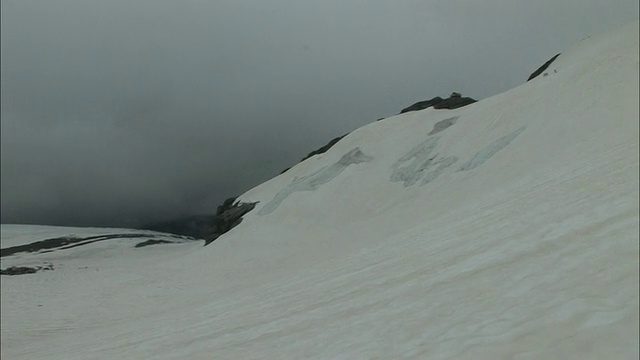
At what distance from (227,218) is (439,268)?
30.3 m

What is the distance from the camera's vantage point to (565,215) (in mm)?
7973

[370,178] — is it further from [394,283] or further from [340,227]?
[394,283]

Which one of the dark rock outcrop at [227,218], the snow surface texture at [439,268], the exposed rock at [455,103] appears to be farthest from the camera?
the exposed rock at [455,103]

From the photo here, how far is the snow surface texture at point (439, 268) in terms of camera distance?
524 centimetres

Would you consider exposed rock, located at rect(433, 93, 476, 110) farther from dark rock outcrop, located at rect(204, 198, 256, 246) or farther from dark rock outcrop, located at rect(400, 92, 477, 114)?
dark rock outcrop, located at rect(204, 198, 256, 246)

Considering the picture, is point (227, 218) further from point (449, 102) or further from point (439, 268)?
point (439, 268)

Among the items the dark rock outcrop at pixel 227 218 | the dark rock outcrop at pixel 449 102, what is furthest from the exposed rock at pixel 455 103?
the dark rock outcrop at pixel 227 218

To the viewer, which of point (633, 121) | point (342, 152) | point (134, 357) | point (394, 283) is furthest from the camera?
point (342, 152)

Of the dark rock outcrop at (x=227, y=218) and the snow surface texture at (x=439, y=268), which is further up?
the dark rock outcrop at (x=227, y=218)

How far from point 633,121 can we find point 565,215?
6508 millimetres

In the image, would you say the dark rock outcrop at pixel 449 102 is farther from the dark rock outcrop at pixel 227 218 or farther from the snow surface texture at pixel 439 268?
the dark rock outcrop at pixel 227 218

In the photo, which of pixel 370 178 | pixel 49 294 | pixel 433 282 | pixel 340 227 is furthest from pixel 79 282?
pixel 433 282

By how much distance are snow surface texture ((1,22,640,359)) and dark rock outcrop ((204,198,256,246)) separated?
670cm

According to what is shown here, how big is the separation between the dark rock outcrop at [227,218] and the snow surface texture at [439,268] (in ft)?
22.0
